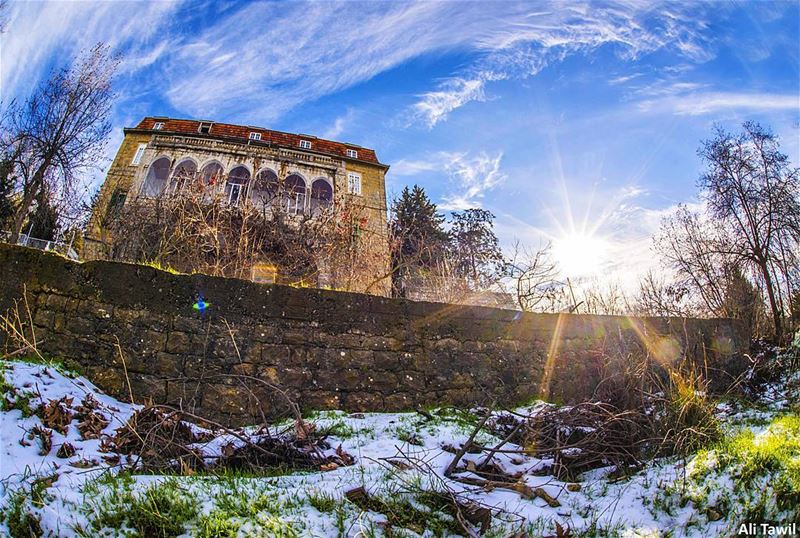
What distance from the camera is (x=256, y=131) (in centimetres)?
2548

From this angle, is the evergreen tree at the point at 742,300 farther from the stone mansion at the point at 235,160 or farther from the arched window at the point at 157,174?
the arched window at the point at 157,174

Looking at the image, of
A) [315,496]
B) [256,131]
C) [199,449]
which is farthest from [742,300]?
[256,131]

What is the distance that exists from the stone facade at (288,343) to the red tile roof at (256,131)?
20695 mm

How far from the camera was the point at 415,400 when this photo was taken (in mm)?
5445

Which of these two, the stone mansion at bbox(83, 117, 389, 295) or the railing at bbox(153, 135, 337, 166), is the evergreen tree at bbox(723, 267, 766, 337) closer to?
the stone mansion at bbox(83, 117, 389, 295)

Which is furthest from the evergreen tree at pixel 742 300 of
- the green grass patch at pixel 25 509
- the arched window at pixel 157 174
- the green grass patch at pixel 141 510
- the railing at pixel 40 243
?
the arched window at pixel 157 174

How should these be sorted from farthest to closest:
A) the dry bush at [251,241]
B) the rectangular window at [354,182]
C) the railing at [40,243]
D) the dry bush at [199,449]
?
the rectangular window at [354,182], the railing at [40,243], the dry bush at [251,241], the dry bush at [199,449]

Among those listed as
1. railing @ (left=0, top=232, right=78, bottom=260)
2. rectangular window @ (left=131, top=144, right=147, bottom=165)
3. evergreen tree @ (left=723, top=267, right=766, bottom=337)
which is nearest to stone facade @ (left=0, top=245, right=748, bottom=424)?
evergreen tree @ (left=723, top=267, right=766, bottom=337)

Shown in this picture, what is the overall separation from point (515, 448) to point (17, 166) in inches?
764

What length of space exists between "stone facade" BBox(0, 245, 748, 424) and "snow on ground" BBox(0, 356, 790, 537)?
101 centimetres

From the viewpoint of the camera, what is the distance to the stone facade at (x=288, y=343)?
440 centimetres

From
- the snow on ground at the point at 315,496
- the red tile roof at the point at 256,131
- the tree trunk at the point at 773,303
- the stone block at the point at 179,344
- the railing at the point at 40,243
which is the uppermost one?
the red tile roof at the point at 256,131

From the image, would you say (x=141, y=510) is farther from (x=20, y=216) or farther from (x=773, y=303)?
(x=20, y=216)

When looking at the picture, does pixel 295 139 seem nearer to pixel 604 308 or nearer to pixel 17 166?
pixel 17 166
